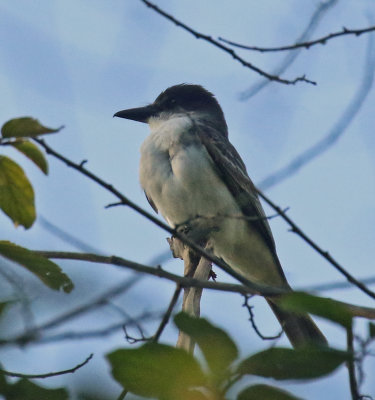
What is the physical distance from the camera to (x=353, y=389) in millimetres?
1503

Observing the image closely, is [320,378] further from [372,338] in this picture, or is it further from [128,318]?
[128,318]

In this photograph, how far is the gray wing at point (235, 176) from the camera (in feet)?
19.2

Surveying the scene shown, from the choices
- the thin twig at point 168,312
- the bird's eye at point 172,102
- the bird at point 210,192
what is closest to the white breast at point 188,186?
the bird at point 210,192

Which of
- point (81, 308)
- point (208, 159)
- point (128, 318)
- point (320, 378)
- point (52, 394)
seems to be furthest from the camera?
point (208, 159)

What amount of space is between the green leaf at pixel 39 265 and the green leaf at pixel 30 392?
593mm

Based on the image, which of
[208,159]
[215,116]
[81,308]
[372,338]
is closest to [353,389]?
[372,338]

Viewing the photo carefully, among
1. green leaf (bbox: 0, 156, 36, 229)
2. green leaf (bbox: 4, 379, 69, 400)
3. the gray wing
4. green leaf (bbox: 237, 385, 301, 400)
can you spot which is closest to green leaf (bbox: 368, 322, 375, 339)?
green leaf (bbox: 237, 385, 301, 400)

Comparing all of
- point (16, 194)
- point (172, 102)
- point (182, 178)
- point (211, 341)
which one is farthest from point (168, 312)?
point (172, 102)

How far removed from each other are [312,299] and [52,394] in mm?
534

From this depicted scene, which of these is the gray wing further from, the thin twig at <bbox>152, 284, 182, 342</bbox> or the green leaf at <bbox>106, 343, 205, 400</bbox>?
the green leaf at <bbox>106, 343, 205, 400</bbox>

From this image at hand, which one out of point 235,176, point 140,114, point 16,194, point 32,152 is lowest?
point 16,194

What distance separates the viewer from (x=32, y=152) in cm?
223

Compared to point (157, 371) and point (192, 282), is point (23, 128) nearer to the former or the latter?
point (192, 282)

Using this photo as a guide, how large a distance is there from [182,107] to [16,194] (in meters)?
5.22
